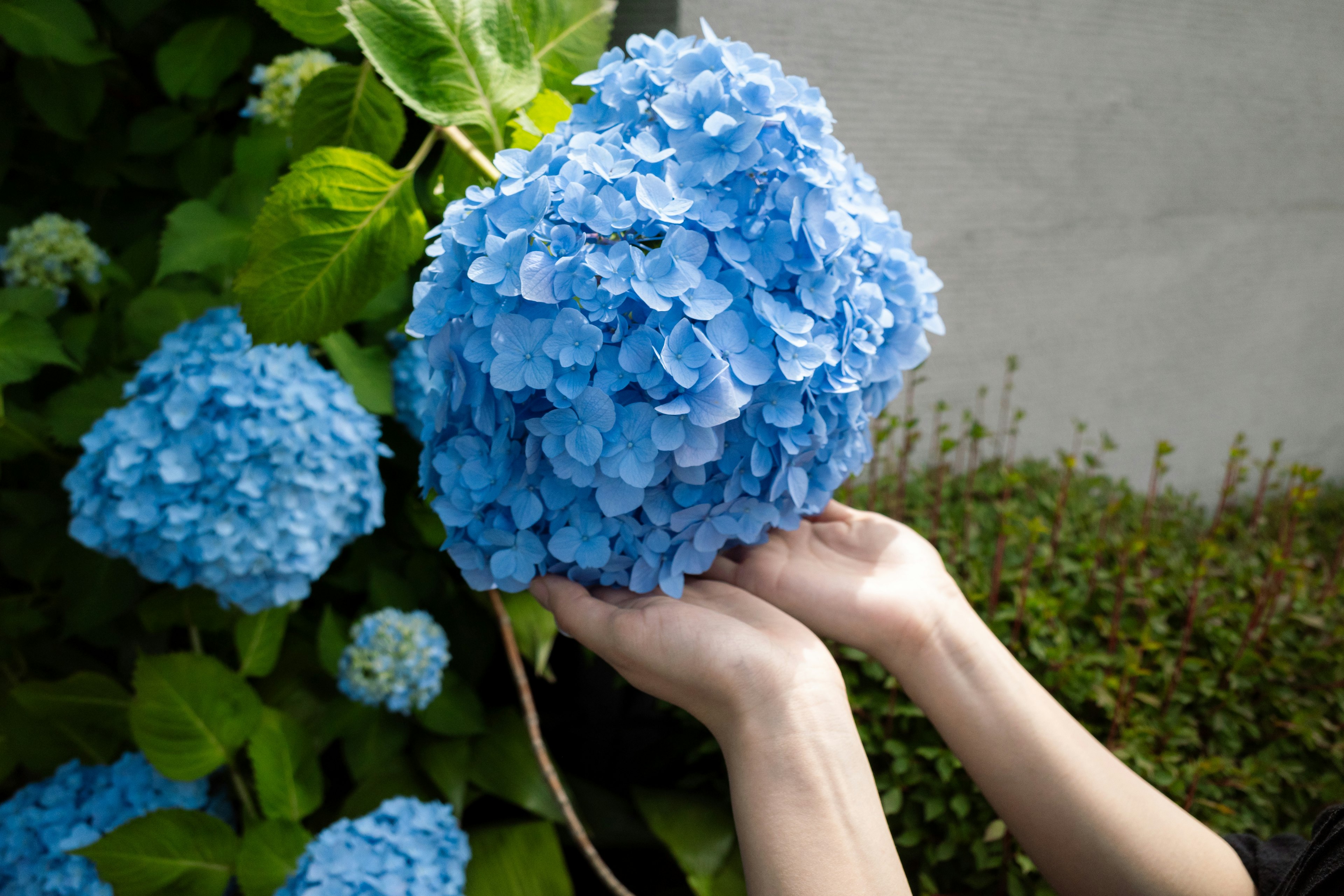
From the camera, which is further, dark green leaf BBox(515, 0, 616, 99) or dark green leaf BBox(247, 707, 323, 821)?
dark green leaf BBox(247, 707, 323, 821)

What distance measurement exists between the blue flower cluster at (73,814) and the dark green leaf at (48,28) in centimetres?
117

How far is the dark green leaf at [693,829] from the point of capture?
132cm

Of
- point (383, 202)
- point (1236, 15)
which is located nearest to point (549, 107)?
point (383, 202)

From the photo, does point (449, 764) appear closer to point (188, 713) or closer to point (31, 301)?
point (188, 713)

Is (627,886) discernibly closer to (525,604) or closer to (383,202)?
(525,604)

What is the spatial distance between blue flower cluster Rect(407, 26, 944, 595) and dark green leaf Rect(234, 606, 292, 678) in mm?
719

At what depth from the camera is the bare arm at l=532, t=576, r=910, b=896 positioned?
659 mm

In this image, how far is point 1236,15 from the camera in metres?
2.76

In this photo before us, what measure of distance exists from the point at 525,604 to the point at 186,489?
55cm

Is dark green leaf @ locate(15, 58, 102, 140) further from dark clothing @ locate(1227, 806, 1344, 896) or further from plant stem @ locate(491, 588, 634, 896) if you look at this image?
dark clothing @ locate(1227, 806, 1344, 896)

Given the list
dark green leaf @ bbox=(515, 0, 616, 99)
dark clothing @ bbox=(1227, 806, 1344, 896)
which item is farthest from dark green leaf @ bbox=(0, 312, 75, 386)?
dark clothing @ bbox=(1227, 806, 1344, 896)

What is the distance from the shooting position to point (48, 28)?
1.30 meters

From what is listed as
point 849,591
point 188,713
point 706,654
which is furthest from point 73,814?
point 849,591

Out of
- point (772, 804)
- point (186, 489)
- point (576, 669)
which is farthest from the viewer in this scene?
point (576, 669)
